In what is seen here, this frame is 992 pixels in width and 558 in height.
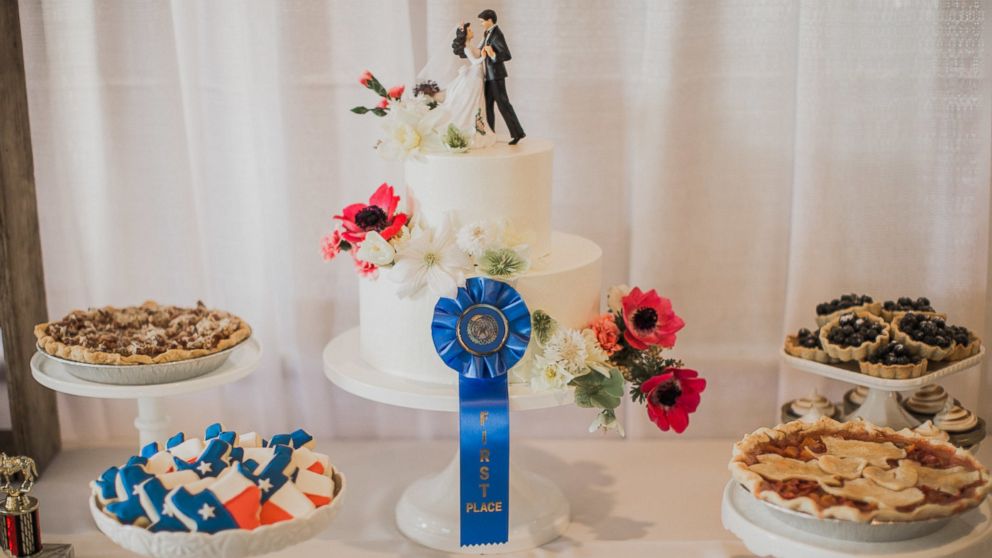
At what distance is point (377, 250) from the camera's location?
5.24 feet

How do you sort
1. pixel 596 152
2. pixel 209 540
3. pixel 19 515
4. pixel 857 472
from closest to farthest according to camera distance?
pixel 209 540 → pixel 857 472 → pixel 19 515 → pixel 596 152

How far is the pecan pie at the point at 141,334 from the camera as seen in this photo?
1.65m

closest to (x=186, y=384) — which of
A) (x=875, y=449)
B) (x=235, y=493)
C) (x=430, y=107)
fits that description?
(x=235, y=493)

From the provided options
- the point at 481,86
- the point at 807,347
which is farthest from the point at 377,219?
the point at 807,347

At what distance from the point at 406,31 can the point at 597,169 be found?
1.51 ft

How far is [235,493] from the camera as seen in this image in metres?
1.27

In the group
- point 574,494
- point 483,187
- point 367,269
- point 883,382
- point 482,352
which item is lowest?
point 574,494

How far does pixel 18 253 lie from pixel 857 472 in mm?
1509

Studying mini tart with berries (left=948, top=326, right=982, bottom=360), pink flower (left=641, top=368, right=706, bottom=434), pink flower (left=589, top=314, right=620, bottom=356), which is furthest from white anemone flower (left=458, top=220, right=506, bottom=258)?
mini tart with berries (left=948, top=326, right=982, bottom=360)

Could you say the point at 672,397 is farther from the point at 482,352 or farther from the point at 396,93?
the point at 396,93

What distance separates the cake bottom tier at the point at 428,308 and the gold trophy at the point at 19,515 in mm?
562

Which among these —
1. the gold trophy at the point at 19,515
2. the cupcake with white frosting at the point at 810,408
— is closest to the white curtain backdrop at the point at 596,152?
the cupcake with white frosting at the point at 810,408

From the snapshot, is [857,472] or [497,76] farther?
[497,76]

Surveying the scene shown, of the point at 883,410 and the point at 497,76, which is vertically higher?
the point at 497,76
